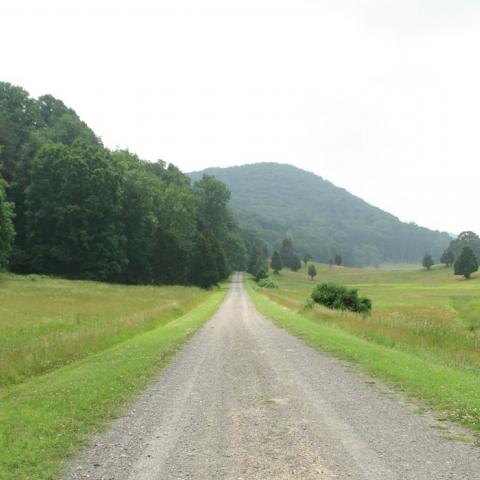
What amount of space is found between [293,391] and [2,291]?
41435 millimetres

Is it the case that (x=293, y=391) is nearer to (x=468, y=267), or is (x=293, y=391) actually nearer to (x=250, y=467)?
(x=250, y=467)

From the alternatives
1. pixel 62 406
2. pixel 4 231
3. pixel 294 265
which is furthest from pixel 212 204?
pixel 62 406

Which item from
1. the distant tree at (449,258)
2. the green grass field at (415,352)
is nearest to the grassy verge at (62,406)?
the green grass field at (415,352)

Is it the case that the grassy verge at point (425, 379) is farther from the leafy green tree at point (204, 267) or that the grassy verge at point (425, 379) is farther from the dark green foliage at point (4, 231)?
the leafy green tree at point (204, 267)

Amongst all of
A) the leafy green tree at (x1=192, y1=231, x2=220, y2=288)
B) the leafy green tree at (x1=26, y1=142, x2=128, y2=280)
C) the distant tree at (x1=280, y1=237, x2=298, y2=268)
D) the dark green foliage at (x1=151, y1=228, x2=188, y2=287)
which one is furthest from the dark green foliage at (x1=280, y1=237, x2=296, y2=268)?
the leafy green tree at (x1=26, y1=142, x2=128, y2=280)

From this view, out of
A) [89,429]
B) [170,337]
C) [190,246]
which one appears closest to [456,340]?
[170,337]

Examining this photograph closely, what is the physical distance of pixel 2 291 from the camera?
4750cm

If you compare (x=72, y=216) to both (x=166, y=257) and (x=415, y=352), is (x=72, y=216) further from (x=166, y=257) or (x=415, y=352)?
(x=415, y=352)

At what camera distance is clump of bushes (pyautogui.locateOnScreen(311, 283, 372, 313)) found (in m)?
43.6

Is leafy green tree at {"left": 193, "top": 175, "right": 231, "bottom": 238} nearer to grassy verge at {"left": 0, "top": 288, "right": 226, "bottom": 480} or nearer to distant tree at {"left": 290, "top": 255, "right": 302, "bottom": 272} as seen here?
distant tree at {"left": 290, "top": 255, "right": 302, "bottom": 272}

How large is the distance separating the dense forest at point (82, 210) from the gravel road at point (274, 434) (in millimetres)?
55853

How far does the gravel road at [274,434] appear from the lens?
23.8ft

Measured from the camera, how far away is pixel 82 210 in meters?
78.1

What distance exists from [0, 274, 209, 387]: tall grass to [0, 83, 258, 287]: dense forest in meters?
20.0
